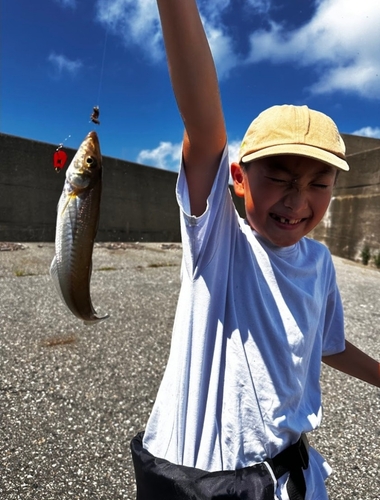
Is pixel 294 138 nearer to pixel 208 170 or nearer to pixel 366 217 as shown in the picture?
pixel 208 170

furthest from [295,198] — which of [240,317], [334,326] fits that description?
[334,326]

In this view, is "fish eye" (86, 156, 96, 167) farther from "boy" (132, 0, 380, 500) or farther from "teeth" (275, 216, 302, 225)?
"teeth" (275, 216, 302, 225)

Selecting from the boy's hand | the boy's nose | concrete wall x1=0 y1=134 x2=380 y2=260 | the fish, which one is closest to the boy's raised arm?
the boy's nose

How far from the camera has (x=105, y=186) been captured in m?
9.51

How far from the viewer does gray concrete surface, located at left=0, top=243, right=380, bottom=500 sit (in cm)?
239

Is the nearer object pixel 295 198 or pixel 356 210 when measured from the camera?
pixel 295 198

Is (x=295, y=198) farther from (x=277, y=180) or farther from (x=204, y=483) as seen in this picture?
(x=204, y=483)

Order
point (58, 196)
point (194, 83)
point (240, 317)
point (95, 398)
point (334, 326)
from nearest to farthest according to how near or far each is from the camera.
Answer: point (194, 83)
point (240, 317)
point (334, 326)
point (95, 398)
point (58, 196)

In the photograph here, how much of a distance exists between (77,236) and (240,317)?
0.61 metres

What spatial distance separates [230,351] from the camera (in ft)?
4.19

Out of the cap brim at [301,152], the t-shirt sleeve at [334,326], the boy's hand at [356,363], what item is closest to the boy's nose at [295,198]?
the cap brim at [301,152]

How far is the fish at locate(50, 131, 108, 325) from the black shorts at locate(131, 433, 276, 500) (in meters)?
0.52

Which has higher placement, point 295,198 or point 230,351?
point 295,198

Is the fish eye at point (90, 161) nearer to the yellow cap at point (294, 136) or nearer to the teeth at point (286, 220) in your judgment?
the yellow cap at point (294, 136)
